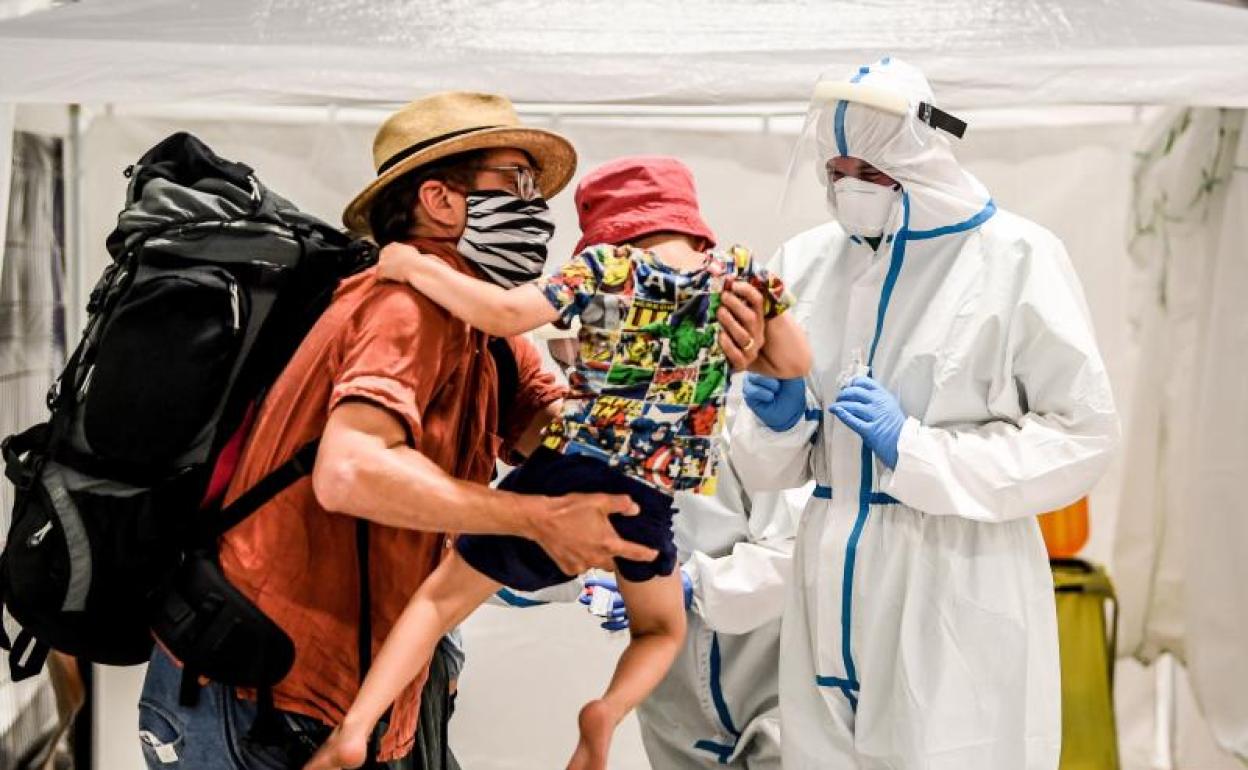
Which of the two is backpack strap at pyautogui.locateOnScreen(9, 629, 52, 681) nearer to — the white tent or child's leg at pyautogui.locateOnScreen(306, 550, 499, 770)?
child's leg at pyautogui.locateOnScreen(306, 550, 499, 770)

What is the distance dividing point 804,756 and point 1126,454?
220cm

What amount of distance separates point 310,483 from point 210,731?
0.38m

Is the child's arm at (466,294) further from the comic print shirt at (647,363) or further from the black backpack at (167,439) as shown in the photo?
the black backpack at (167,439)

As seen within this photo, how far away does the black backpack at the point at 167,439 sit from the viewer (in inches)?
73.2

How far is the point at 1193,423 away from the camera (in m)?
3.85

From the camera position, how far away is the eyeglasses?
201 centimetres

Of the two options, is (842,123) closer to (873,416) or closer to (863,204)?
(863,204)

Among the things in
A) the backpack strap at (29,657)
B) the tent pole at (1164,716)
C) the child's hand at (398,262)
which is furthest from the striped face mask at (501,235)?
the tent pole at (1164,716)

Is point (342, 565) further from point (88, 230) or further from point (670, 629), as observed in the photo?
point (88, 230)

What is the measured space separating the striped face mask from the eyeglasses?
17mm

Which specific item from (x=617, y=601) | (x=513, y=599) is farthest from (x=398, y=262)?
→ (x=513, y=599)

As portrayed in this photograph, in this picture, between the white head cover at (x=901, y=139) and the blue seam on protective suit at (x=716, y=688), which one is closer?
the white head cover at (x=901, y=139)

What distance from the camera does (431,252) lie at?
77.4 inches

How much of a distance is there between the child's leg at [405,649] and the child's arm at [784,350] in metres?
0.54
